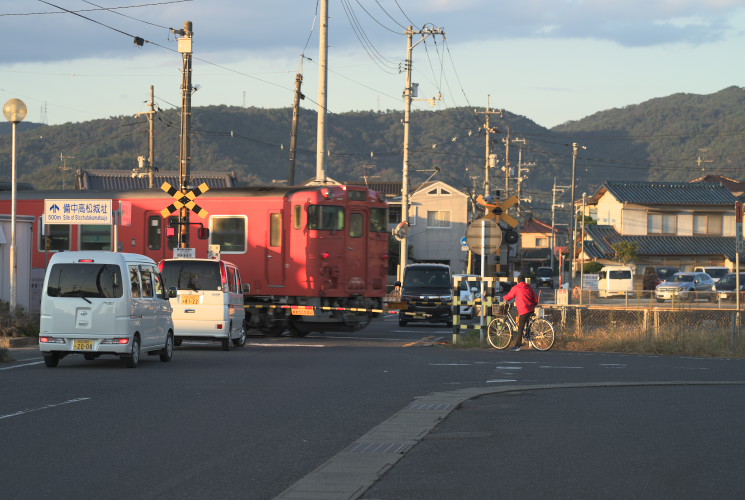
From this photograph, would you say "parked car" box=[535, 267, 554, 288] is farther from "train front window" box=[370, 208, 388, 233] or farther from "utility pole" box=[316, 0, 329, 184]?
"train front window" box=[370, 208, 388, 233]

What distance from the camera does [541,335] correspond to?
24078mm

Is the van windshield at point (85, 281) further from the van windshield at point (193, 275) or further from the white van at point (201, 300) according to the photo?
the van windshield at point (193, 275)

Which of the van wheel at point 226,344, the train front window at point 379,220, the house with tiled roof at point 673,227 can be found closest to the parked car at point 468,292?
the train front window at point 379,220

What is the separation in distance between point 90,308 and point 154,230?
12.8m

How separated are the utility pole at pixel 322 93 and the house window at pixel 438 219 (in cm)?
4194

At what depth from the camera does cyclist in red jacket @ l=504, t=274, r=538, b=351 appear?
77.7ft

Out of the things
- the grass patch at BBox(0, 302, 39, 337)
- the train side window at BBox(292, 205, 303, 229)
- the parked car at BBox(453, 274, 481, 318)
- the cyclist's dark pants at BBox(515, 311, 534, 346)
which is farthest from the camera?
the parked car at BBox(453, 274, 481, 318)

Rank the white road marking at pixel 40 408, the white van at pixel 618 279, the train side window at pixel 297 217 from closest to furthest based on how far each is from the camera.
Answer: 1. the white road marking at pixel 40 408
2. the train side window at pixel 297 217
3. the white van at pixel 618 279

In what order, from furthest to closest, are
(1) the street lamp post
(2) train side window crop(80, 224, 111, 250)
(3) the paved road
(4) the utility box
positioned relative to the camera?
(4) the utility box → (2) train side window crop(80, 224, 111, 250) → (1) the street lamp post → (3) the paved road

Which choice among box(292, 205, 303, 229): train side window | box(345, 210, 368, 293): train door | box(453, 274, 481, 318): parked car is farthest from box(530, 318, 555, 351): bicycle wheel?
box(453, 274, 481, 318): parked car

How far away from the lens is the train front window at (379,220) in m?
28.9

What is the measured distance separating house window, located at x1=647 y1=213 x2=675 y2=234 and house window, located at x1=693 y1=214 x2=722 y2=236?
162 cm

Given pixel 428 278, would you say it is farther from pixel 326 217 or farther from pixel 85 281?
pixel 85 281

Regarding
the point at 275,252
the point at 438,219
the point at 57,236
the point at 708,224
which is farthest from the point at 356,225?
the point at 708,224
